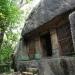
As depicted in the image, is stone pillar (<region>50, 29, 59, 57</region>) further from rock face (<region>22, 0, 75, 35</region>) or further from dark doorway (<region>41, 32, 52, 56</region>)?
dark doorway (<region>41, 32, 52, 56</region>)

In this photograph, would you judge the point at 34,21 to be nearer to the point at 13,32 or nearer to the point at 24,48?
the point at 24,48

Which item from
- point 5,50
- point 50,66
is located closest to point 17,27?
point 5,50

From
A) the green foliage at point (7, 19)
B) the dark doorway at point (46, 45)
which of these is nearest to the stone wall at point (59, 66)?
the dark doorway at point (46, 45)

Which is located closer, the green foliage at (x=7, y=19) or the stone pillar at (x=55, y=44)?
the stone pillar at (x=55, y=44)

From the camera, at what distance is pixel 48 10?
303 inches

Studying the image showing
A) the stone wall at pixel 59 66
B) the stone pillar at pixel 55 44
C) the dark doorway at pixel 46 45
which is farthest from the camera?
the dark doorway at pixel 46 45

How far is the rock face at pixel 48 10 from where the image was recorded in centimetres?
685

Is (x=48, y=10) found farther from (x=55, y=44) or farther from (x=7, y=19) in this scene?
(x=7, y=19)

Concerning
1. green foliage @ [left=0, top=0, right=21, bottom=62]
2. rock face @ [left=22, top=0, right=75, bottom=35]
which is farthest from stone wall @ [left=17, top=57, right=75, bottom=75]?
green foliage @ [left=0, top=0, right=21, bottom=62]

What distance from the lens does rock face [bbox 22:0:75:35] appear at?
685cm

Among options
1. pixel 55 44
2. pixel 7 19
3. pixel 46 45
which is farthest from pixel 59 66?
pixel 7 19

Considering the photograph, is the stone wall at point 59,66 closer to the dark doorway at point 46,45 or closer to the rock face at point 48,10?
the rock face at point 48,10

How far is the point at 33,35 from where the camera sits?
1021cm

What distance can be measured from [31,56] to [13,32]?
260 inches
